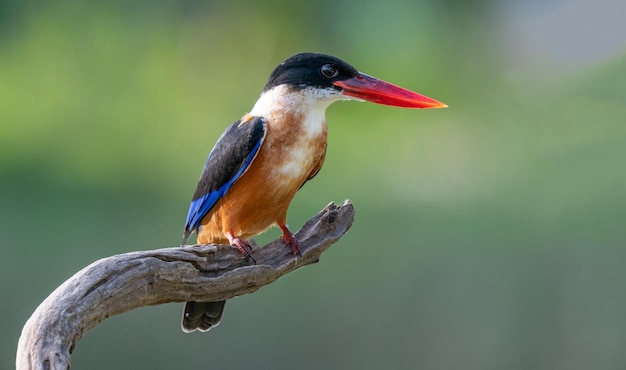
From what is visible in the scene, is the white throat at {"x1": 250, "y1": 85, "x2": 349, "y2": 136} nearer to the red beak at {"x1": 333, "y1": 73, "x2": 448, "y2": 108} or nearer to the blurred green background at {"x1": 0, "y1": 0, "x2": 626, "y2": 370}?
the red beak at {"x1": 333, "y1": 73, "x2": 448, "y2": 108}

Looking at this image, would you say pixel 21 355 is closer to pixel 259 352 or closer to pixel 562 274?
pixel 259 352

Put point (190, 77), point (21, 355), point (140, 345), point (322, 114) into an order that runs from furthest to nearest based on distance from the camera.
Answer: point (190, 77) < point (140, 345) < point (322, 114) < point (21, 355)

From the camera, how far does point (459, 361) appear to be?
14.6 feet

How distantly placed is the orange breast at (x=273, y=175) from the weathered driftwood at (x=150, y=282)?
0.12 metres

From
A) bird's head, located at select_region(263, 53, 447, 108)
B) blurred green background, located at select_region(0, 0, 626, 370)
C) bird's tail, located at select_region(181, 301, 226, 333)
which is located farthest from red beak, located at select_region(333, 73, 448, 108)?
blurred green background, located at select_region(0, 0, 626, 370)

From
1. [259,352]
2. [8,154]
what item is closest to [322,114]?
[259,352]

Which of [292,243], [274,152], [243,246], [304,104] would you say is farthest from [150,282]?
[304,104]

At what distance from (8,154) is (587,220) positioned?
315cm

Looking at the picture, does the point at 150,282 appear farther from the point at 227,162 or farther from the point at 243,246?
the point at 227,162

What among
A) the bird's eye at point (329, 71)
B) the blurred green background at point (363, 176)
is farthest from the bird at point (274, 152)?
the blurred green background at point (363, 176)

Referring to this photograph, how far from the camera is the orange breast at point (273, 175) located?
250 cm

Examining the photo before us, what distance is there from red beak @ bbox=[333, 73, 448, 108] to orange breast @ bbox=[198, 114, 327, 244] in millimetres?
142

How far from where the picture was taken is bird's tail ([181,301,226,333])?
2.59 meters

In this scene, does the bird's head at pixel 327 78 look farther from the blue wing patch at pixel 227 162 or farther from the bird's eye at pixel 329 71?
the blue wing patch at pixel 227 162
